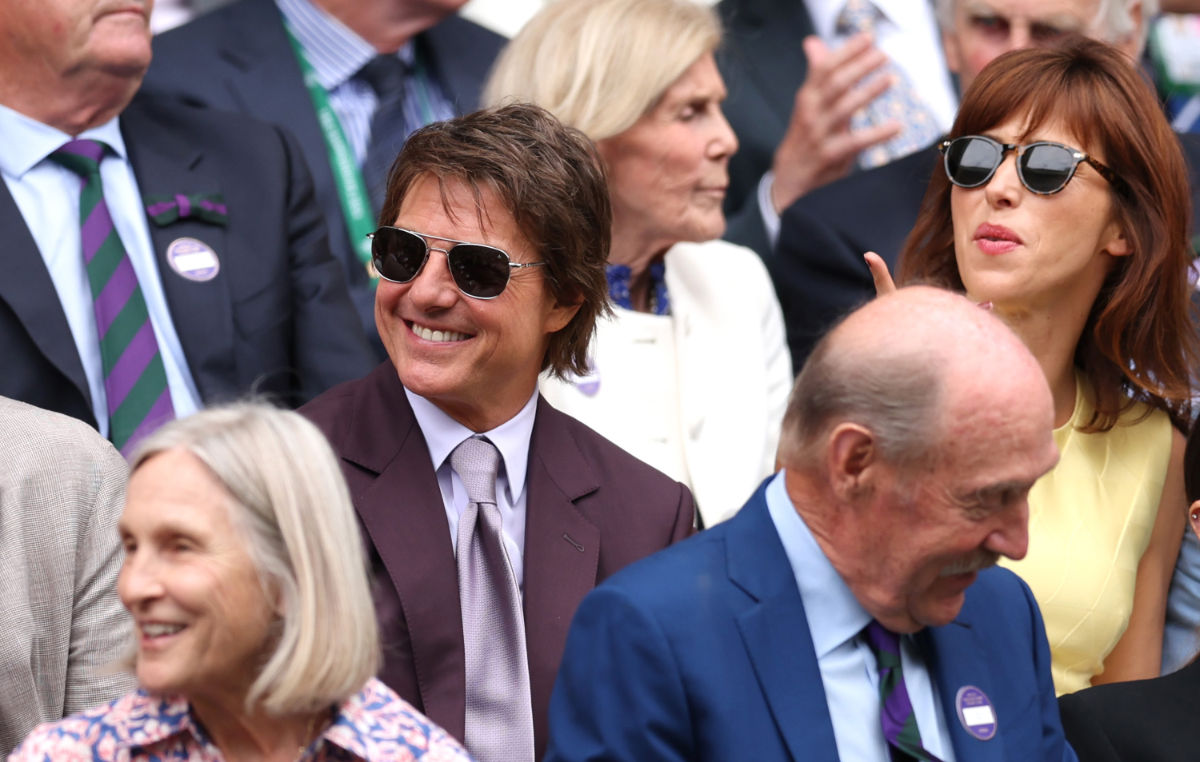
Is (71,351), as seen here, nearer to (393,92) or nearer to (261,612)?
(261,612)

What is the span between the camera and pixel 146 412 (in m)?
3.73

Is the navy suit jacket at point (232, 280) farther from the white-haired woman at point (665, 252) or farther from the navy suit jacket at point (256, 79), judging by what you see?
the white-haired woman at point (665, 252)

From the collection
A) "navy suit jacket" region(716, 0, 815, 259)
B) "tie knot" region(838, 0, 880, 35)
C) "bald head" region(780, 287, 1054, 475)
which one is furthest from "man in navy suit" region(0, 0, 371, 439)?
"tie knot" region(838, 0, 880, 35)

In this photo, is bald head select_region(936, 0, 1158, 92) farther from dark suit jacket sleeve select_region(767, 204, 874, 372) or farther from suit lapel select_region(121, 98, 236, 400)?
suit lapel select_region(121, 98, 236, 400)

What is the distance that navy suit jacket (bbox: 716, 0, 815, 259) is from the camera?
550 centimetres

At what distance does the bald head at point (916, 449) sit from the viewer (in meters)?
2.54

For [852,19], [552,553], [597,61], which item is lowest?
[552,553]

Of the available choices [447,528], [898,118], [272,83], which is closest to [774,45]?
[898,118]

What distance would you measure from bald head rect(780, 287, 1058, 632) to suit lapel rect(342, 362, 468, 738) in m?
0.75

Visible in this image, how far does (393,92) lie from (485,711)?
256 cm

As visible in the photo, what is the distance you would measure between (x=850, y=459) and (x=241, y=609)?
37.9 inches

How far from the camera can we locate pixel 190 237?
4.00 metres

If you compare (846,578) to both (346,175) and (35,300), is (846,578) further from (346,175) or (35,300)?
(346,175)

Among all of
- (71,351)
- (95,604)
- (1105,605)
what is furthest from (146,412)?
(1105,605)
